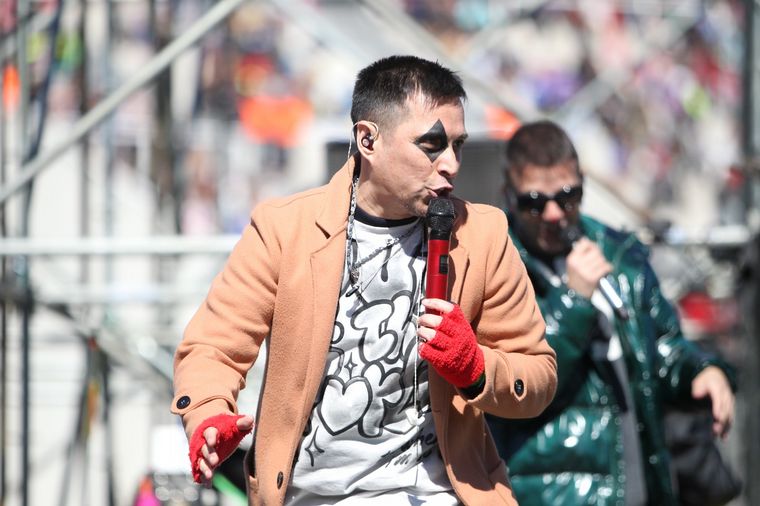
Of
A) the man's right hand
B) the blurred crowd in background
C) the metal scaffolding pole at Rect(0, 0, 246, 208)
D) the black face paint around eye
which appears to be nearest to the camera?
the black face paint around eye


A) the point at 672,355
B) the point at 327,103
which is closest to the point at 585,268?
the point at 672,355

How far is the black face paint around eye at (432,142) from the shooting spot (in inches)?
104

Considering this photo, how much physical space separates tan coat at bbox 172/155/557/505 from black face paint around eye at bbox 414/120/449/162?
0.58 ft

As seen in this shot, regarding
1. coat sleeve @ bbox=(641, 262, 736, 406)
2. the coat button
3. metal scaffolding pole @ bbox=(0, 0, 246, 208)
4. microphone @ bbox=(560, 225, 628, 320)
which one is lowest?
the coat button

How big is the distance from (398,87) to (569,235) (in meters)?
0.99

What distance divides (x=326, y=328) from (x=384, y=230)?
0.27m

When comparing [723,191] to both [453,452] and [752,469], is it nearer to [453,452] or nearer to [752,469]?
[752,469]

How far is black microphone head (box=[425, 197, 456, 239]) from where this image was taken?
247 cm

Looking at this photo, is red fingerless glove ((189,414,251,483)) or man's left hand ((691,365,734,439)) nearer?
red fingerless glove ((189,414,251,483))

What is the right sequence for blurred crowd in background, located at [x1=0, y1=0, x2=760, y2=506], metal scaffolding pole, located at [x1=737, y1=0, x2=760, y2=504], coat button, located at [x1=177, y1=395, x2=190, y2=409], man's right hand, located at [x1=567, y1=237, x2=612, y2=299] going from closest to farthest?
1. coat button, located at [x1=177, y1=395, x2=190, y2=409]
2. man's right hand, located at [x1=567, y1=237, x2=612, y2=299]
3. metal scaffolding pole, located at [x1=737, y1=0, x2=760, y2=504]
4. blurred crowd in background, located at [x1=0, y1=0, x2=760, y2=506]

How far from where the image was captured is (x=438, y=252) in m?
2.46

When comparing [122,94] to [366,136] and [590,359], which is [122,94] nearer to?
[590,359]

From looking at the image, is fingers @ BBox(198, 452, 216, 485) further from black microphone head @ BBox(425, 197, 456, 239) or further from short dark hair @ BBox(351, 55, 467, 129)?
short dark hair @ BBox(351, 55, 467, 129)

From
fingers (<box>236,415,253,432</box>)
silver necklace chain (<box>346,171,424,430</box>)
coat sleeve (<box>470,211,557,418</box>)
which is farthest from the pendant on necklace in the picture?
fingers (<box>236,415,253,432</box>)
